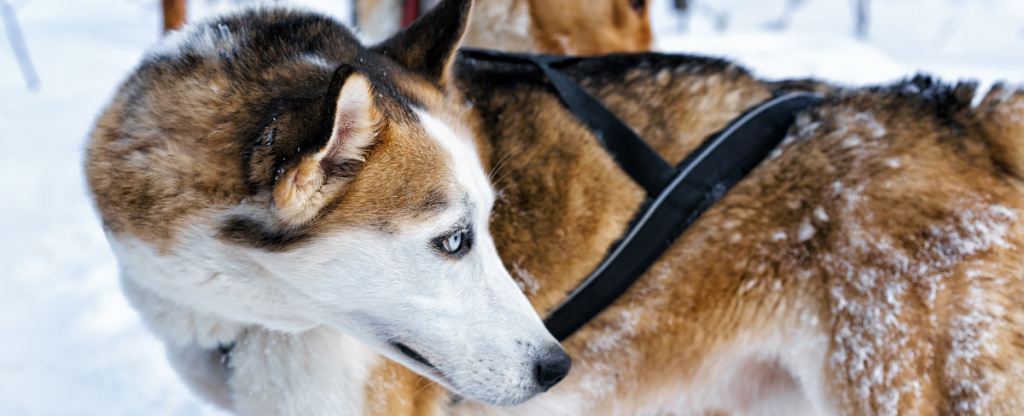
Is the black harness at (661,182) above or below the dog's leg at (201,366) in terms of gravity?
above

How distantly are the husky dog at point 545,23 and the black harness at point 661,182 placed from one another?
5.08ft

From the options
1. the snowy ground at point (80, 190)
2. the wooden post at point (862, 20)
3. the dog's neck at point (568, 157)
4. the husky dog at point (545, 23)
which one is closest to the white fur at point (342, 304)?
the dog's neck at point (568, 157)

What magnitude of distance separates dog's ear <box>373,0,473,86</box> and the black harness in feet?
1.65

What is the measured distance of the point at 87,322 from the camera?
3.28 meters

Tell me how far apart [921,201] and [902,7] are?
14800mm

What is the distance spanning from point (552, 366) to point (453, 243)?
0.40 meters

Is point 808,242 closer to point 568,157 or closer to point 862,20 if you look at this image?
point 568,157

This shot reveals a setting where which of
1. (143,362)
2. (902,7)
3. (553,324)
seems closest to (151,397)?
(143,362)

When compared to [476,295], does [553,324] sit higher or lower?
lower

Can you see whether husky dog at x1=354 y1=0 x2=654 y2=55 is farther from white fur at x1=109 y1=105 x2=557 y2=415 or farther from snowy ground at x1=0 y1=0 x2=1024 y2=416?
white fur at x1=109 y1=105 x2=557 y2=415

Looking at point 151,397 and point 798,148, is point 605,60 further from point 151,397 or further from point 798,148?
point 151,397

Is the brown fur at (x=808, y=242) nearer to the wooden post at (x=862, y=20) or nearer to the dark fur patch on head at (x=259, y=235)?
the dark fur patch on head at (x=259, y=235)

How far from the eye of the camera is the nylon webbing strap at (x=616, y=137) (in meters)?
1.81

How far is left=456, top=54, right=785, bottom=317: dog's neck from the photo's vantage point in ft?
6.06
